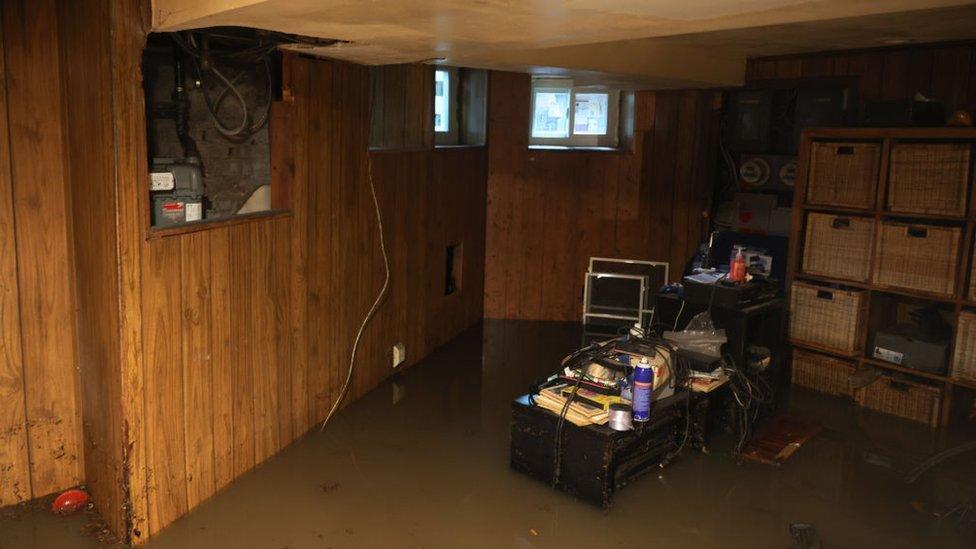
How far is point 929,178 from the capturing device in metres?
4.08

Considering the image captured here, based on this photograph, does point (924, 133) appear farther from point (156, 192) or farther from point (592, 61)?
point (156, 192)

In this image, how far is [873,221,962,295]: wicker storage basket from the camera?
13.2ft

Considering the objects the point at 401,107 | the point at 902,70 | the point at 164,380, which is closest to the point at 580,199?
the point at 401,107

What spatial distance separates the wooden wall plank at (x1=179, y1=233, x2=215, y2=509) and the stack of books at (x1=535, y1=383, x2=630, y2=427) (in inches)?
55.1

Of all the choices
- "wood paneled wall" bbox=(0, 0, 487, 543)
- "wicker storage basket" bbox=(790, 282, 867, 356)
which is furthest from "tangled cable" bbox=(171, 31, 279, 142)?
"wicker storage basket" bbox=(790, 282, 867, 356)

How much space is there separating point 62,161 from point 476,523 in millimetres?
2193

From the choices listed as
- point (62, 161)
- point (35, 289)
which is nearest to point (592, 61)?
point (62, 161)

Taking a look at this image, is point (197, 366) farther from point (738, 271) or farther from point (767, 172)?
point (767, 172)

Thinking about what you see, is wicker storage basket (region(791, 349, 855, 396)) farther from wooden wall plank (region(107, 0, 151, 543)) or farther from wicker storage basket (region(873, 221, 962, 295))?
wooden wall plank (region(107, 0, 151, 543))

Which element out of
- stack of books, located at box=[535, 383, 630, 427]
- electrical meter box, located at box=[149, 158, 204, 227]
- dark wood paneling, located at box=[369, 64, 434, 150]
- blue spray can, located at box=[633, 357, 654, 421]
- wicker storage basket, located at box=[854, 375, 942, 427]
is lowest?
wicker storage basket, located at box=[854, 375, 942, 427]

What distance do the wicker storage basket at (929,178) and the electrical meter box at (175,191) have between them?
3693mm

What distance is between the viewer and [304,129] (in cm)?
352

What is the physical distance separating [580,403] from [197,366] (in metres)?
1.60

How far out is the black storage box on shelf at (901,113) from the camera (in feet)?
13.5
